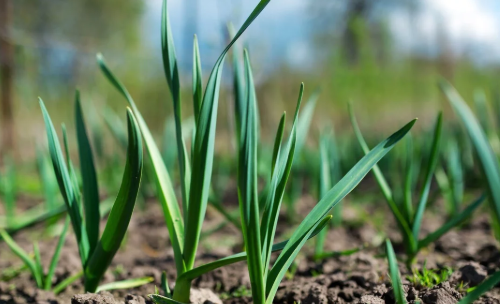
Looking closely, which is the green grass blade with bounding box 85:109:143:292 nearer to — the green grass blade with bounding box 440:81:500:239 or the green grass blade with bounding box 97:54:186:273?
the green grass blade with bounding box 97:54:186:273

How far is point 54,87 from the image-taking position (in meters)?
6.30

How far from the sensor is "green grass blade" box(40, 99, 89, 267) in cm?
69

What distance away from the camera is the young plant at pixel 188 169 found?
0.62 metres

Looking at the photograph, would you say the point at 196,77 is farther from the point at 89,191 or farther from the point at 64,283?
the point at 64,283

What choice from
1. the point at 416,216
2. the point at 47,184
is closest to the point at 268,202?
the point at 416,216

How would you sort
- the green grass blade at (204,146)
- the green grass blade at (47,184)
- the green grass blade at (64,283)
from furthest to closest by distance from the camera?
1. the green grass blade at (47,184)
2. the green grass blade at (64,283)
3. the green grass blade at (204,146)

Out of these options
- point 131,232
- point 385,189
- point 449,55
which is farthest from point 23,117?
point 449,55

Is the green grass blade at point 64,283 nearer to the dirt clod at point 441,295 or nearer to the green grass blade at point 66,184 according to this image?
the green grass blade at point 66,184

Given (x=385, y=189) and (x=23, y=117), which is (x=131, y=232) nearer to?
(x=385, y=189)

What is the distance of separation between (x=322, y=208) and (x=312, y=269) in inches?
16.5

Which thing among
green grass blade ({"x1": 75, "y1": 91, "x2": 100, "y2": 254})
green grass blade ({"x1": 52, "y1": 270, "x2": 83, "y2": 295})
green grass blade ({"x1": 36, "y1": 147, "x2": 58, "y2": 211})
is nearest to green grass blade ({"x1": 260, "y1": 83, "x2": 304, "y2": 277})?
green grass blade ({"x1": 75, "y1": 91, "x2": 100, "y2": 254})

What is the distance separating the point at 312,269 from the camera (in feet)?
3.29

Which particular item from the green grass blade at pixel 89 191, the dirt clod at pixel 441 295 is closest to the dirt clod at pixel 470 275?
the dirt clod at pixel 441 295

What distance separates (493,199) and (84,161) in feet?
2.17
